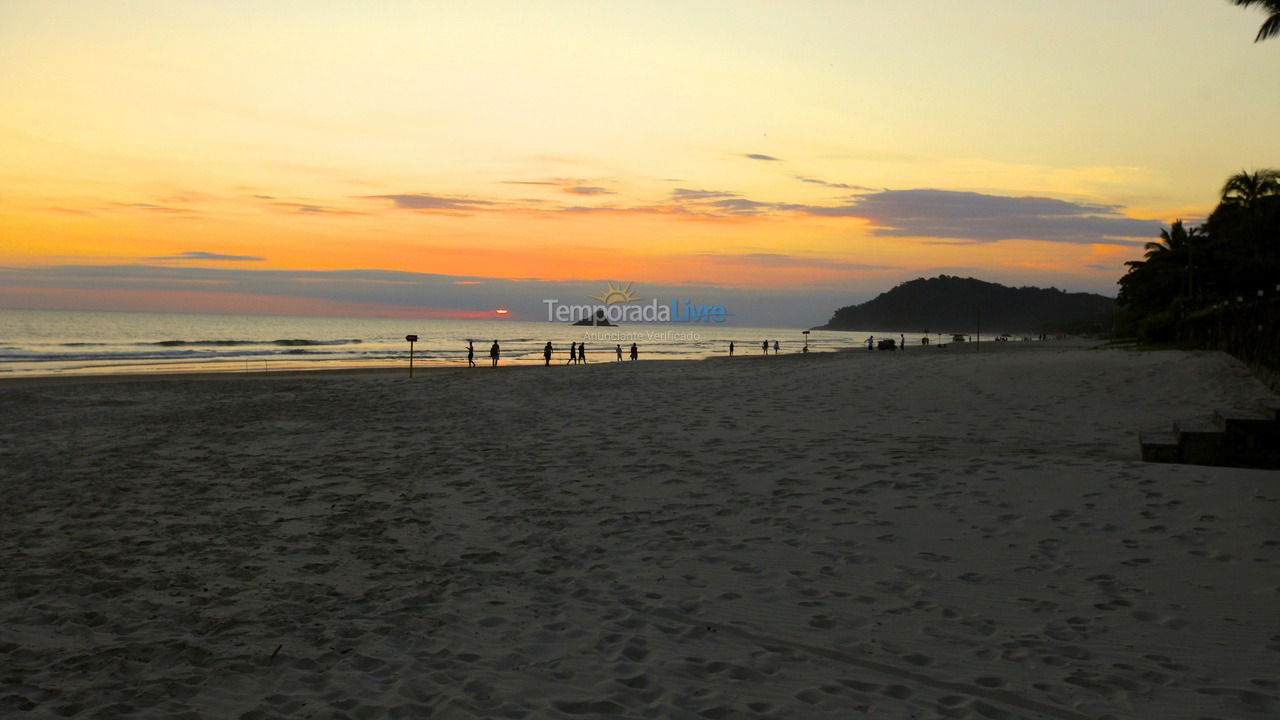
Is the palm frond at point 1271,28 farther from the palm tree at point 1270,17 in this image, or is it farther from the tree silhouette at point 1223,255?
the tree silhouette at point 1223,255

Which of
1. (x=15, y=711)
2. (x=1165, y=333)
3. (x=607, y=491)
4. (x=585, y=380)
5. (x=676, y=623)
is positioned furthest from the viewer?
(x=1165, y=333)

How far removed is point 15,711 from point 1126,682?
5819 mm

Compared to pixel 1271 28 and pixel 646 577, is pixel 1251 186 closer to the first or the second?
pixel 1271 28

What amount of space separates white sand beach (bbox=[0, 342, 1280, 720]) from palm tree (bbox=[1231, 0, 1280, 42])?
16.9 metres

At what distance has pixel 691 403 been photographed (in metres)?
17.0

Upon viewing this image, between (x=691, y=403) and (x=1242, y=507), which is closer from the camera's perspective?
(x=1242, y=507)

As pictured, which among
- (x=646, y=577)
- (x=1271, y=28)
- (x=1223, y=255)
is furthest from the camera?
(x=1223, y=255)

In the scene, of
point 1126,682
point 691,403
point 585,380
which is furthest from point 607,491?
point 585,380

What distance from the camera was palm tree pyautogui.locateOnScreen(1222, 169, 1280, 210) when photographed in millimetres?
57594

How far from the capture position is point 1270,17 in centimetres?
2270

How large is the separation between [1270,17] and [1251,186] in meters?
44.3

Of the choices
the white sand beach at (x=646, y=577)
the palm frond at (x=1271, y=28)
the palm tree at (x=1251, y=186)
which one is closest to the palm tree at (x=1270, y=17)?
the palm frond at (x=1271, y=28)

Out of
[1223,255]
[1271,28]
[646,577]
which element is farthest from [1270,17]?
[1223,255]

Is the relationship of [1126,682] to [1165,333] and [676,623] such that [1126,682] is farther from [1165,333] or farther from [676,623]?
[1165,333]
